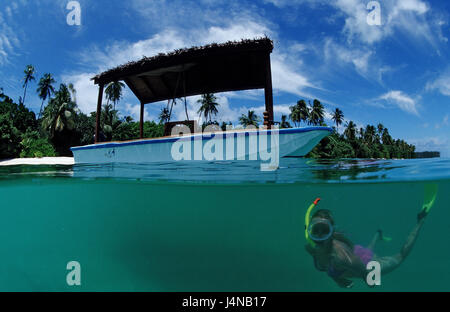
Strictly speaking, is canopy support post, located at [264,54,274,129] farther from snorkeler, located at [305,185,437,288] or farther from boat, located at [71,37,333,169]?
snorkeler, located at [305,185,437,288]

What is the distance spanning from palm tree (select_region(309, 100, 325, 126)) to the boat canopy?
137ft

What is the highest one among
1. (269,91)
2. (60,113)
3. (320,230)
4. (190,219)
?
(60,113)

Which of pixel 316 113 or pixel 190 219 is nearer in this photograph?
pixel 190 219

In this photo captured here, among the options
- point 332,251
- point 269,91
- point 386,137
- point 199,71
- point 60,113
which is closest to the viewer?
point 332,251

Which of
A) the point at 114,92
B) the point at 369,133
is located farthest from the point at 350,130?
the point at 114,92

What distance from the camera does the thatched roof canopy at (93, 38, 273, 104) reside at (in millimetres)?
7461

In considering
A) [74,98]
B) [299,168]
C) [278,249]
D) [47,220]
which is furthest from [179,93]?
[74,98]

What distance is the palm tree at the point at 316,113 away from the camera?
159 ft

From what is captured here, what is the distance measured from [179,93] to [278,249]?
1402 cm

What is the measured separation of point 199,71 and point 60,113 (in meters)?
30.9

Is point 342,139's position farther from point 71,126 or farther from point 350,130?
point 71,126

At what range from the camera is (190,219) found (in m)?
15.1

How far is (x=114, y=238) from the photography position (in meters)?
15.3
